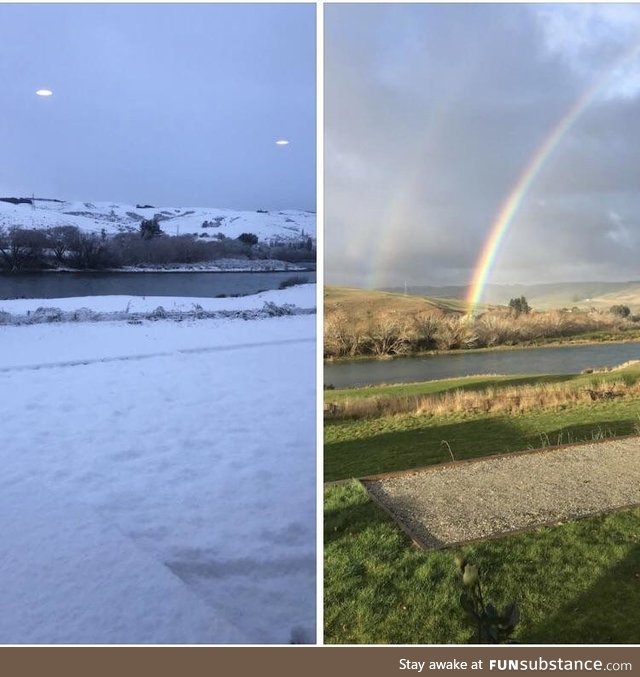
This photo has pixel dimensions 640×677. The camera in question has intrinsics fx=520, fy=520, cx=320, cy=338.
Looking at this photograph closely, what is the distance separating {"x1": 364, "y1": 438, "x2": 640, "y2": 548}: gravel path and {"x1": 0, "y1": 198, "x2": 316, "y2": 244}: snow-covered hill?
4.52 ft

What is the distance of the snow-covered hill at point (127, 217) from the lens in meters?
2.63

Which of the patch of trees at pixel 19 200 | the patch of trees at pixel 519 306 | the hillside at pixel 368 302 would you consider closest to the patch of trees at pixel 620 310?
the patch of trees at pixel 519 306

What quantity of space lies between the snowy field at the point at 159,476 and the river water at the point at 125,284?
1.9 inches

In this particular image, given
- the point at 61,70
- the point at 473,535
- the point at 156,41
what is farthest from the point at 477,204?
the point at 61,70

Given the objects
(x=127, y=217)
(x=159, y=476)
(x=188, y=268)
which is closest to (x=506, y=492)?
(x=159, y=476)

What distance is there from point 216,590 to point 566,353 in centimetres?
170

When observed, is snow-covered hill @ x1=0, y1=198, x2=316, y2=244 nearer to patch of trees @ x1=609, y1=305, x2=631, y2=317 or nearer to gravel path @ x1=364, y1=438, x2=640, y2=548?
gravel path @ x1=364, y1=438, x2=640, y2=548

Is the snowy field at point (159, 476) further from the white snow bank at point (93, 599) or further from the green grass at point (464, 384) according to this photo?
the green grass at point (464, 384)

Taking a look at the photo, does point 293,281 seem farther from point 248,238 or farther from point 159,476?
point 159,476

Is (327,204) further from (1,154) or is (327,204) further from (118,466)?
(1,154)

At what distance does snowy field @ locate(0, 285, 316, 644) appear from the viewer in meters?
1.89

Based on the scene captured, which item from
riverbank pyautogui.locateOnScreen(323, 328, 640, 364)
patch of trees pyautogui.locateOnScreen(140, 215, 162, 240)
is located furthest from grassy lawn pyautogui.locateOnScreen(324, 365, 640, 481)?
patch of trees pyautogui.locateOnScreen(140, 215, 162, 240)

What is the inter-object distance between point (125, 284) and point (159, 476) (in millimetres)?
1077

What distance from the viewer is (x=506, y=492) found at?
2.10m
